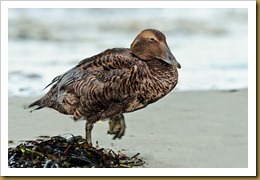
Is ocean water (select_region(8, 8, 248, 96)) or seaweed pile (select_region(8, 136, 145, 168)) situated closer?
seaweed pile (select_region(8, 136, 145, 168))

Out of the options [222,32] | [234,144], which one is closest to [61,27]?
[222,32]

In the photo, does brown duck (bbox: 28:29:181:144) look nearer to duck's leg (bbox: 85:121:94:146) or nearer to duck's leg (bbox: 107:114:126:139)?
duck's leg (bbox: 85:121:94:146)

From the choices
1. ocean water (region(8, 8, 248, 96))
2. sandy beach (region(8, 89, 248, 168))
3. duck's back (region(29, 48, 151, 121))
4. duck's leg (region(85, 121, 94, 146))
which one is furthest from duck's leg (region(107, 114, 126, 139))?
ocean water (region(8, 8, 248, 96))

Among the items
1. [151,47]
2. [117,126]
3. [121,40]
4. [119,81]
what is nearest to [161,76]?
[151,47]

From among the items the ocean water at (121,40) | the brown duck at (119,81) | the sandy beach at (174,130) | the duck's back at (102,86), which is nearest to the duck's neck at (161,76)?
the brown duck at (119,81)

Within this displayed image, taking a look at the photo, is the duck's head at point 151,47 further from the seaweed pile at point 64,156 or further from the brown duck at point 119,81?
the seaweed pile at point 64,156

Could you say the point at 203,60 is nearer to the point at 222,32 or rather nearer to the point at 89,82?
the point at 222,32
